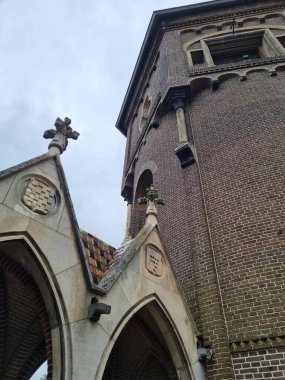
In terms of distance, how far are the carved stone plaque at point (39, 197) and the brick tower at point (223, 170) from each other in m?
3.52

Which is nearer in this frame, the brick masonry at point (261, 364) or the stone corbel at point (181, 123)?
the brick masonry at point (261, 364)

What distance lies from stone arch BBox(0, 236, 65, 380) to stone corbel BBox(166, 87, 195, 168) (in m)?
5.06

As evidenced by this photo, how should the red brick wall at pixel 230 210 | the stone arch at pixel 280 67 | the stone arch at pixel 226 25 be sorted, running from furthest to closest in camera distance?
the stone arch at pixel 226 25
the stone arch at pixel 280 67
the red brick wall at pixel 230 210

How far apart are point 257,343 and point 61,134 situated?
4.90m

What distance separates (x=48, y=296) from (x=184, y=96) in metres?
8.03

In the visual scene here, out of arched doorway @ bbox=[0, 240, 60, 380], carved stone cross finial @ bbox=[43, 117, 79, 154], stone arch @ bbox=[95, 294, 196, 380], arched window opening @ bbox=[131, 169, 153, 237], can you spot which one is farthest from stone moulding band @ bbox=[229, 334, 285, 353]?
arched window opening @ bbox=[131, 169, 153, 237]

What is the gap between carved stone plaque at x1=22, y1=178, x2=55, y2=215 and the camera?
15.1ft

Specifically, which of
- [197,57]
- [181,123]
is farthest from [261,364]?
[197,57]

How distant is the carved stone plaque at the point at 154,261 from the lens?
5.91 meters

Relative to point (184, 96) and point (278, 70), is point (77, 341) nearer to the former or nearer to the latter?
point (184, 96)

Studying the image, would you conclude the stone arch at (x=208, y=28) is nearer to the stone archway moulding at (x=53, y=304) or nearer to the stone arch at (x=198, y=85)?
the stone arch at (x=198, y=85)

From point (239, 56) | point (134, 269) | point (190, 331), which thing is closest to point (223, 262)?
point (190, 331)

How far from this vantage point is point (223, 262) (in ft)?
22.5

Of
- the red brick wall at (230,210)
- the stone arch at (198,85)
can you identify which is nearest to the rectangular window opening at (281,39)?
the red brick wall at (230,210)
